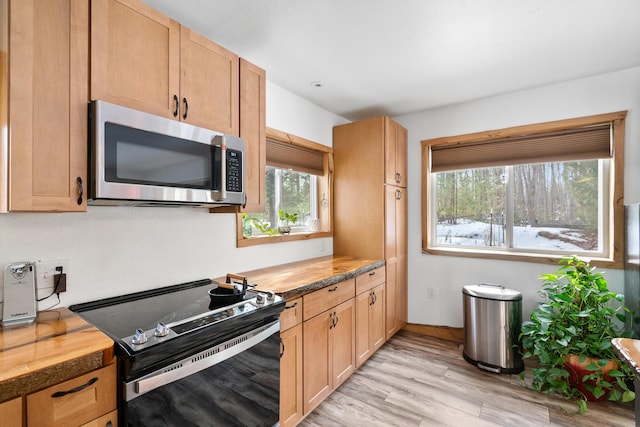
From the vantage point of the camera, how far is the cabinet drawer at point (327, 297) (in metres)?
1.94

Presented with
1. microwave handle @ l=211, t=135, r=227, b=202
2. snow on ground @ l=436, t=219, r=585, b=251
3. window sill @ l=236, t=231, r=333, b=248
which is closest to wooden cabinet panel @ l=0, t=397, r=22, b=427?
microwave handle @ l=211, t=135, r=227, b=202

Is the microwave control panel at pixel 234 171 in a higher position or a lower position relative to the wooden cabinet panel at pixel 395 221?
higher

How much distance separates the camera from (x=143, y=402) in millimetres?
1059

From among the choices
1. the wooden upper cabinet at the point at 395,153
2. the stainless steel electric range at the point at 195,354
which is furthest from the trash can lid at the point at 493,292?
the stainless steel electric range at the point at 195,354

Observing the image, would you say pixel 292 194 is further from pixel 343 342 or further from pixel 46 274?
pixel 46 274

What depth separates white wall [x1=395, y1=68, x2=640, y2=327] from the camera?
246 cm

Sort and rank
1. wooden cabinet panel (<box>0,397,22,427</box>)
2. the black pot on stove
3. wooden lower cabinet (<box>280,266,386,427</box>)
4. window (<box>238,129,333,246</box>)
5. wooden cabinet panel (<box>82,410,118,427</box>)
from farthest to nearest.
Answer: window (<box>238,129,333,246</box>) → wooden lower cabinet (<box>280,266,386,427</box>) → the black pot on stove → wooden cabinet panel (<box>82,410,118,427</box>) → wooden cabinet panel (<box>0,397,22,427</box>)

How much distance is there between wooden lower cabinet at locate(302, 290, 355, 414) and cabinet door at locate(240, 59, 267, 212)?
0.87 m

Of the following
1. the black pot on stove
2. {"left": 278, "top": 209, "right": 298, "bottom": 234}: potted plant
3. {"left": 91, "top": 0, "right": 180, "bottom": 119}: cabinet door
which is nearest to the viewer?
{"left": 91, "top": 0, "right": 180, "bottom": 119}: cabinet door

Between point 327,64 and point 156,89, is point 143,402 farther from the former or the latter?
point 327,64

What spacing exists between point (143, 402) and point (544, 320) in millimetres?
2648

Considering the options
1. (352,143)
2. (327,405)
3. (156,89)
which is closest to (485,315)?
(327,405)

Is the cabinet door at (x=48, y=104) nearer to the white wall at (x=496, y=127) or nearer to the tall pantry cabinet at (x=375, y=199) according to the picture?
the tall pantry cabinet at (x=375, y=199)

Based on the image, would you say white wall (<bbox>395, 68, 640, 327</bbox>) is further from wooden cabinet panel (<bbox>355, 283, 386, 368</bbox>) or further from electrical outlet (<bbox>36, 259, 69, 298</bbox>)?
electrical outlet (<bbox>36, 259, 69, 298</bbox>)
